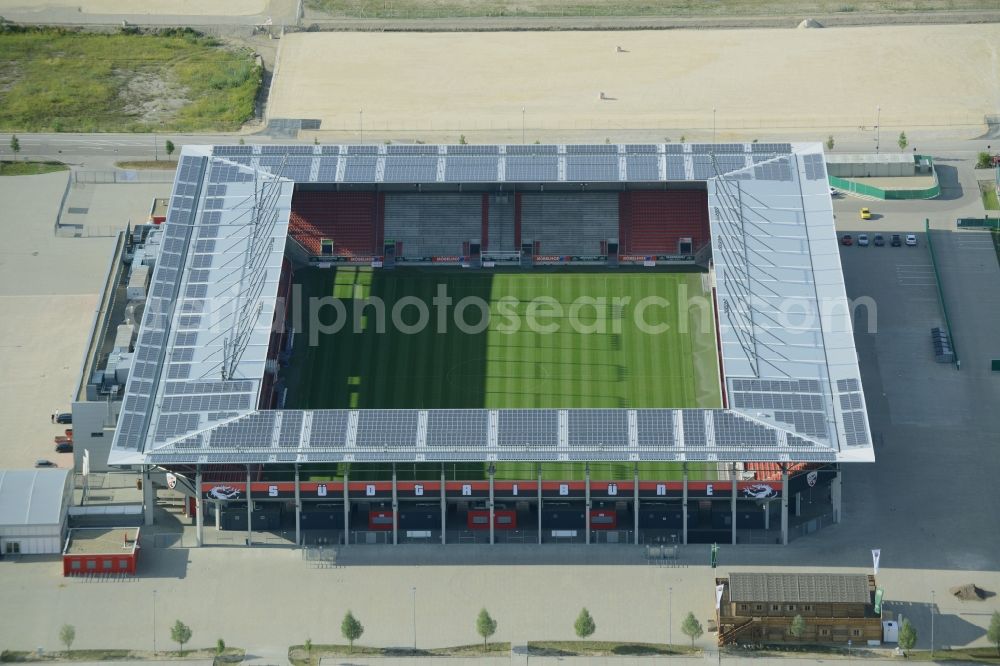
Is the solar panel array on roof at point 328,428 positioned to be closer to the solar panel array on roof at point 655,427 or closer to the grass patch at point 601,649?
the grass patch at point 601,649

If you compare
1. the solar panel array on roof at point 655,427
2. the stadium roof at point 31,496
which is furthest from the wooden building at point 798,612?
the stadium roof at point 31,496

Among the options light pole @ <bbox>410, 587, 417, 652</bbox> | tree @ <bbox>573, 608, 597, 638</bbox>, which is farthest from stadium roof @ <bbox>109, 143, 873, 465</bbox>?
tree @ <bbox>573, 608, 597, 638</bbox>

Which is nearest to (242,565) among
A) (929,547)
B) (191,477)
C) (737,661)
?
(191,477)

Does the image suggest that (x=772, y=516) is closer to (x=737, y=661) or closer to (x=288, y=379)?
(x=737, y=661)

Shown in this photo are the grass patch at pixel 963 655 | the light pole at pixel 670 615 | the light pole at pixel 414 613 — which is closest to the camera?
the grass patch at pixel 963 655

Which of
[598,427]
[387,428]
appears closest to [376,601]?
[387,428]

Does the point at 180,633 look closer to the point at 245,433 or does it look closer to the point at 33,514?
the point at 245,433
